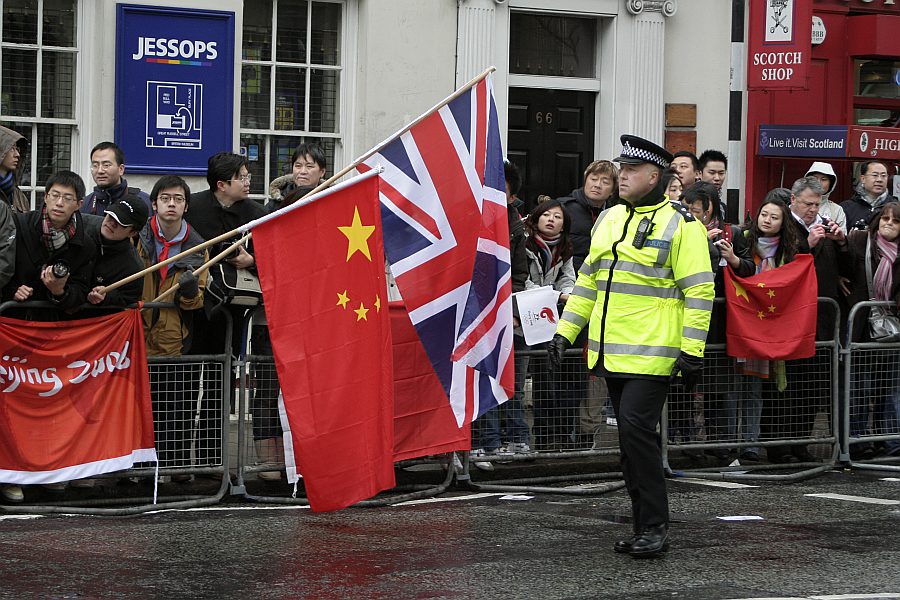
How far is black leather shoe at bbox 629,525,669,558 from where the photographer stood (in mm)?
7645

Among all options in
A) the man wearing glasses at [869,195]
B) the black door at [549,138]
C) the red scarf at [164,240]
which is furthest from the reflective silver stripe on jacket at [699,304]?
the black door at [549,138]

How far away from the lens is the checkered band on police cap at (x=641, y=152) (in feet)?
26.1

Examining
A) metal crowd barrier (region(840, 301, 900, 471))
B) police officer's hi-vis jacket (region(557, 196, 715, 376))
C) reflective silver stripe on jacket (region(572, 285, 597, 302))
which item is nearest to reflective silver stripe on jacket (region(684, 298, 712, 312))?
police officer's hi-vis jacket (region(557, 196, 715, 376))

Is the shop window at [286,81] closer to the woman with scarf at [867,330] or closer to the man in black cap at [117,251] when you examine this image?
the man in black cap at [117,251]

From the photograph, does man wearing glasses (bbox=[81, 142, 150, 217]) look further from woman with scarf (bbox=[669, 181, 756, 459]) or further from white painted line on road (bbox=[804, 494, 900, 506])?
white painted line on road (bbox=[804, 494, 900, 506])

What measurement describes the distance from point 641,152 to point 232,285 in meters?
2.80

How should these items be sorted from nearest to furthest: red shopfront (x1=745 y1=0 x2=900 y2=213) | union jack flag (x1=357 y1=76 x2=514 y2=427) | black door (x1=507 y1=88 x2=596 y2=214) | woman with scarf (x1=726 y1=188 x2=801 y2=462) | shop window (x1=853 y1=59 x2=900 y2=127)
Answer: union jack flag (x1=357 y1=76 x2=514 y2=427) < woman with scarf (x1=726 y1=188 x2=801 y2=462) < black door (x1=507 y1=88 x2=596 y2=214) < red shopfront (x1=745 y1=0 x2=900 y2=213) < shop window (x1=853 y1=59 x2=900 y2=127)

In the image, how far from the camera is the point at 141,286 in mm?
9273

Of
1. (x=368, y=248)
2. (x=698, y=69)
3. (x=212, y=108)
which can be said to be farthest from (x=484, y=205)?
(x=698, y=69)

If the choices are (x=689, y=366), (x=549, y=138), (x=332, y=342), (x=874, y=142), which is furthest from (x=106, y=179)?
(x=874, y=142)

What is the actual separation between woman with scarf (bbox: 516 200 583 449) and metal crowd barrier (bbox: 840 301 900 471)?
2138mm

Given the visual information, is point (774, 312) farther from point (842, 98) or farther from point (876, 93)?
point (876, 93)

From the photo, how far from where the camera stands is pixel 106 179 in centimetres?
1019

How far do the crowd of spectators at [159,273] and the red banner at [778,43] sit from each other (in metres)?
6.34
